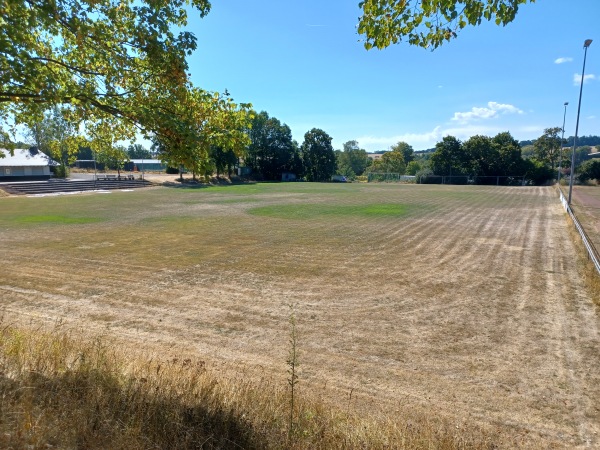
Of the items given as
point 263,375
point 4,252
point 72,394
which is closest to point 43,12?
point 72,394

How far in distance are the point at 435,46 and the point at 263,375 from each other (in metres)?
5.74

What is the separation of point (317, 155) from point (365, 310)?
291ft

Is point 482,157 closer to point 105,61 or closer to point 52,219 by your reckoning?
point 52,219

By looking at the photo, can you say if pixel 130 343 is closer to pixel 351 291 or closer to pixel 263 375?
pixel 263 375

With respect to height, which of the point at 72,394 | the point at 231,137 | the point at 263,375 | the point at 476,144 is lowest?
the point at 263,375

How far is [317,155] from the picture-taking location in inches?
3787

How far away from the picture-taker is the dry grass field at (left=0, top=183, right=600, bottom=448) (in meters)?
6.03

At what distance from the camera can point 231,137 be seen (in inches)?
270

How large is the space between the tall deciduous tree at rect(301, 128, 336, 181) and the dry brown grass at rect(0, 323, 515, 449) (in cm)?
9239

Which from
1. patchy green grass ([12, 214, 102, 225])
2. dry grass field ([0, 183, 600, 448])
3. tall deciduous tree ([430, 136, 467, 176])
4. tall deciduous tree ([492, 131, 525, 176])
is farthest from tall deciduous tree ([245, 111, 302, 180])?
dry grass field ([0, 183, 600, 448])

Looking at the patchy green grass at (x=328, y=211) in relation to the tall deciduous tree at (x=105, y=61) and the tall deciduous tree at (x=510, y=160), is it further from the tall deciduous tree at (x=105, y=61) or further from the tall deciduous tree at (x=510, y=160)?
the tall deciduous tree at (x=510, y=160)

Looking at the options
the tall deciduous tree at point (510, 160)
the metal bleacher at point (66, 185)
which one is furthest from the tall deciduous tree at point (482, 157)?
the metal bleacher at point (66, 185)

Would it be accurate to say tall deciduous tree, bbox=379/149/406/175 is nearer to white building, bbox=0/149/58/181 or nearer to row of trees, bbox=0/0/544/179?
white building, bbox=0/149/58/181

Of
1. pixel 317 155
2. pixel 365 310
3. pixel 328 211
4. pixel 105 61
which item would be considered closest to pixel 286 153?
pixel 317 155
